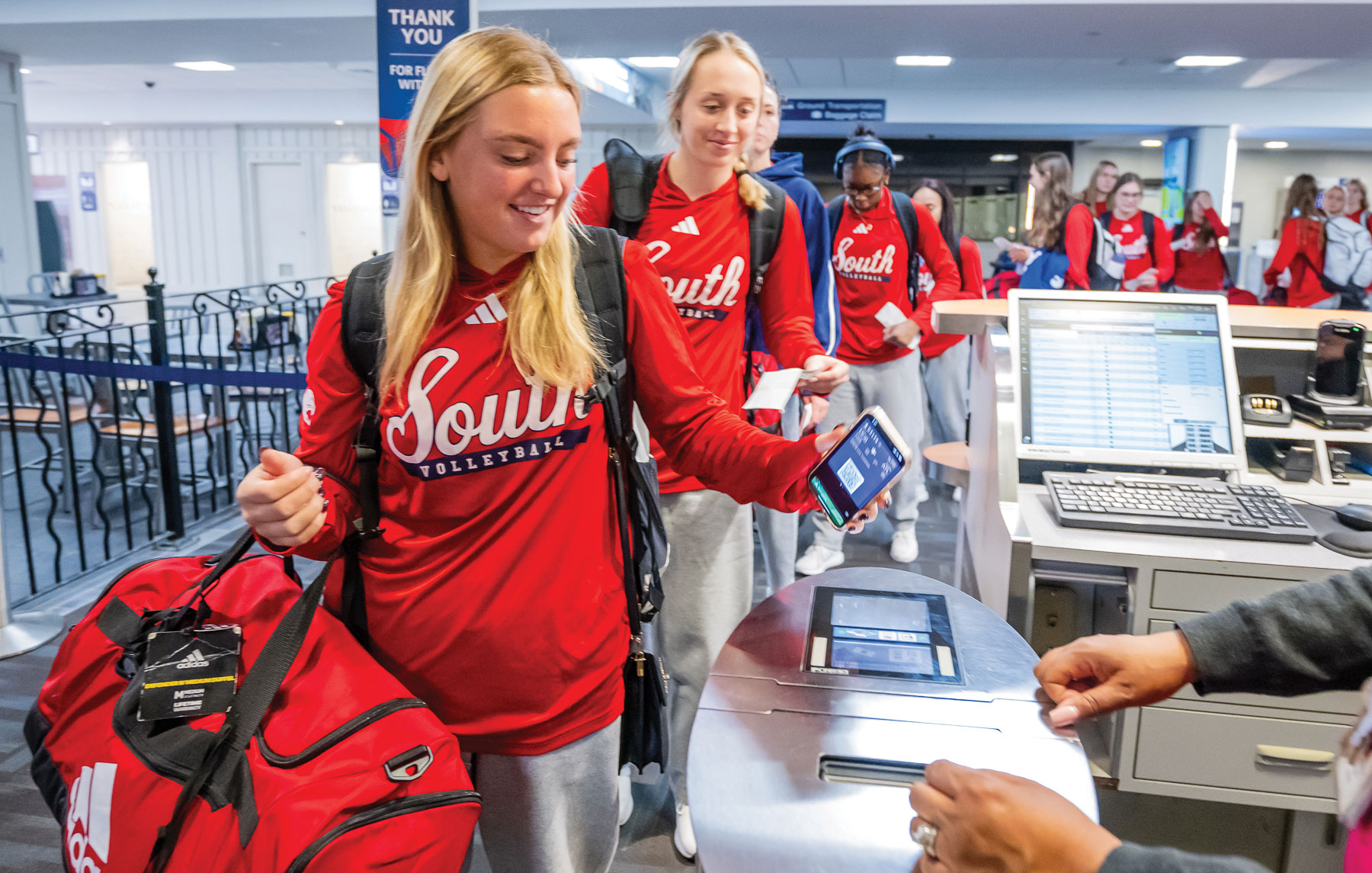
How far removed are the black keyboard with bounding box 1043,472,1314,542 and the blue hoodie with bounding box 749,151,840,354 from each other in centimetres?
85

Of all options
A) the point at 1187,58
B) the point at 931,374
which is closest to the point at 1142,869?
the point at 931,374

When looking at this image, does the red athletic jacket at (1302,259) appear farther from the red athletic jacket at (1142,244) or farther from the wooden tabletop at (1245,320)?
the wooden tabletop at (1245,320)

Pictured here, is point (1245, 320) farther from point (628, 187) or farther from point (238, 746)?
point (238, 746)

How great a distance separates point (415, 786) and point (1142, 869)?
0.70m

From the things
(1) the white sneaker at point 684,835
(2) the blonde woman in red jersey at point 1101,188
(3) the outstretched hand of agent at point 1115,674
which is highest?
(2) the blonde woman in red jersey at point 1101,188

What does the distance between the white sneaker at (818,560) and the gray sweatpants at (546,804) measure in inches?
113

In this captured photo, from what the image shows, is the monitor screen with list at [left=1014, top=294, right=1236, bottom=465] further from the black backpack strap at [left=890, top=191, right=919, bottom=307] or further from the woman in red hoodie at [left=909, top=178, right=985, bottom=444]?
the woman in red hoodie at [left=909, top=178, right=985, bottom=444]

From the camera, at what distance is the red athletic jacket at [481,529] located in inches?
48.1

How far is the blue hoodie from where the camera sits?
260 cm

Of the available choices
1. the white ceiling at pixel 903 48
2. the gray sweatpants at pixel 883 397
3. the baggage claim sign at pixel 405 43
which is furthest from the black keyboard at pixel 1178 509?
the white ceiling at pixel 903 48

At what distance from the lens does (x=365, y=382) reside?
50.3 inches

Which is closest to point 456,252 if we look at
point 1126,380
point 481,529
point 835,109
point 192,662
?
point 481,529

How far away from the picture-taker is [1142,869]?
0.74 m

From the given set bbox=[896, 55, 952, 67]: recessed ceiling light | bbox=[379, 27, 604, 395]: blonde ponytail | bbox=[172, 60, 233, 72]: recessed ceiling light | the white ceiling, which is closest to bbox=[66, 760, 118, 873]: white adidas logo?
bbox=[379, 27, 604, 395]: blonde ponytail
